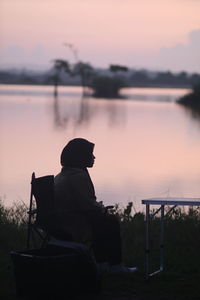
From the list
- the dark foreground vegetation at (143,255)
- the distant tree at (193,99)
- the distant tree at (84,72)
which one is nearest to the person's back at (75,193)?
the dark foreground vegetation at (143,255)

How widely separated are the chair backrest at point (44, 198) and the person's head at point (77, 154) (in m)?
0.21

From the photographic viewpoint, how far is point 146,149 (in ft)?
66.1

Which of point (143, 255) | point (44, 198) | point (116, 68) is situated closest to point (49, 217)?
point (44, 198)

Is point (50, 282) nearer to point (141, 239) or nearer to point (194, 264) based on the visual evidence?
point (194, 264)

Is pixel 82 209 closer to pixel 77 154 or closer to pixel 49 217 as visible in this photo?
pixel 49 217

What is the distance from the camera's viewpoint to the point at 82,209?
600 centimetres

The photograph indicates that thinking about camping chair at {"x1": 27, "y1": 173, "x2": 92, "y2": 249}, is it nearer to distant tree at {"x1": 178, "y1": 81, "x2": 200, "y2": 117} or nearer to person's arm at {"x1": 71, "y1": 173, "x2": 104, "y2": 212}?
person's arm at {"x1": 71, "y1": 173, "x2": 104, "y2": 212}

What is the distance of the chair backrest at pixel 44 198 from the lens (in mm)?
5953

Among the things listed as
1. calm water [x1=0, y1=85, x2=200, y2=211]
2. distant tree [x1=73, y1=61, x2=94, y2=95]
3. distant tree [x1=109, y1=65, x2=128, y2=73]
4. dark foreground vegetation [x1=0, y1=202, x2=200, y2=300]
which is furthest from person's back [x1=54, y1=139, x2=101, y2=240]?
distant tree [x1=109, y1=65, x2=128, y2=73]

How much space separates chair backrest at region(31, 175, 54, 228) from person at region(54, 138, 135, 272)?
72 mm

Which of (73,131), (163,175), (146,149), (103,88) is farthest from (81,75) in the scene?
(163,175)

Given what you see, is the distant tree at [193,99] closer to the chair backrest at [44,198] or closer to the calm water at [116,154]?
the calm water at [116,154]

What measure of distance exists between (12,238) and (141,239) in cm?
106

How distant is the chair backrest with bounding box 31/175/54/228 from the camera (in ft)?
19.5
